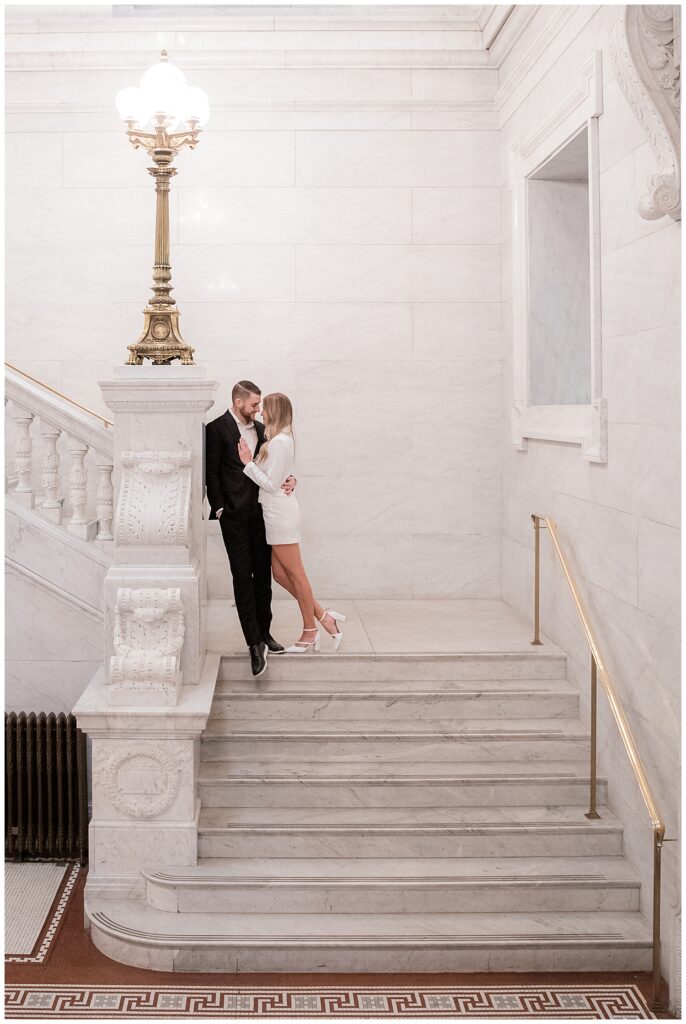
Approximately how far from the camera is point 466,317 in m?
8.98

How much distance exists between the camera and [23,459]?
6777 mm

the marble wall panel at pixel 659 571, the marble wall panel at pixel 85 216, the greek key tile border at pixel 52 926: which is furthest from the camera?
the marble wall panel at pixel 85 216

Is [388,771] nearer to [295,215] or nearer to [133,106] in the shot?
[133,106]

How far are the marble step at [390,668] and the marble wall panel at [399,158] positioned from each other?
4.93 meters

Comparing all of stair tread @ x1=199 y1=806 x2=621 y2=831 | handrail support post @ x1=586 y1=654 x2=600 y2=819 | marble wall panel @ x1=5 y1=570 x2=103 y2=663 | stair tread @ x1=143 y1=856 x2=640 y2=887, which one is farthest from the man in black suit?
handrail support post @ x1=586 y1=654 x2=600 y2=819

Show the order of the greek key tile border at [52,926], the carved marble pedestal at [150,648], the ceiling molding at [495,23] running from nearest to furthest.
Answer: the greek key tile border at [52,926]
the carved marble pedestal at [150,648]
the ceiling molding at [495,23]

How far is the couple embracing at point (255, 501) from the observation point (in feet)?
20.1

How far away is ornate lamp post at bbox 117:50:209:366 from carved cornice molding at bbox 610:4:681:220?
3.02 meters

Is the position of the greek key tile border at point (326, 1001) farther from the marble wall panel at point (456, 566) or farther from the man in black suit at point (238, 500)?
the marble wall panel at point (456, 566)

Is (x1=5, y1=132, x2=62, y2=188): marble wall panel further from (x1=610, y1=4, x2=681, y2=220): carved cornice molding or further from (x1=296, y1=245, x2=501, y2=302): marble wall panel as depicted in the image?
(x1=610, y1=4, x2=681, y2=220): carved cornice molding

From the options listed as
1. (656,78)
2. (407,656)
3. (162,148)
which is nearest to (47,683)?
(407,656)

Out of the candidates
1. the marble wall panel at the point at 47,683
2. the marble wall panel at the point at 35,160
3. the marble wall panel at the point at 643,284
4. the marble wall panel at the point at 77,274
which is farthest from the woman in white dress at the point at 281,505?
the marble wall panel at the point at 35,160

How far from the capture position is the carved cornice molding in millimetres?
3797

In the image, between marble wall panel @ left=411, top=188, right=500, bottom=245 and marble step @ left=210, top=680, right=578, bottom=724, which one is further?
marble wall panel @ left=411, top=188, right=500, bottom=245
